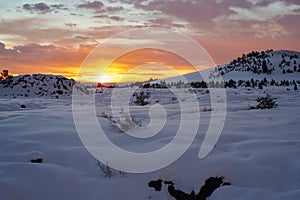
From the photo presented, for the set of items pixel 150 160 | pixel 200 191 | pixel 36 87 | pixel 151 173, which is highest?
pixel 36 87

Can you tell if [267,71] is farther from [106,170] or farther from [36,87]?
[106,170]

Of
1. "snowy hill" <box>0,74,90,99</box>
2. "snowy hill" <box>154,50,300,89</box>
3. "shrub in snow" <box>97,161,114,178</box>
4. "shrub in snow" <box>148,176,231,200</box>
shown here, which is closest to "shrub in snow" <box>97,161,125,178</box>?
"shrub in snow" <box>97,161,114,178</box>

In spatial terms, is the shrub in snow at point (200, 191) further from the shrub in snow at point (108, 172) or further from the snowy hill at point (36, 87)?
the snowy hill at point (36, 87)

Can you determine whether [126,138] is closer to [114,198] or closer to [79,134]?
[79,134]

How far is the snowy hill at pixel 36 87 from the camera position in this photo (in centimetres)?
1678

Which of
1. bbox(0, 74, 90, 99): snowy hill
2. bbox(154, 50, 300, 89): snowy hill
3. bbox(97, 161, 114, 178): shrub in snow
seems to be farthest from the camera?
bbox(154, 50, 300, 89): snowy hill

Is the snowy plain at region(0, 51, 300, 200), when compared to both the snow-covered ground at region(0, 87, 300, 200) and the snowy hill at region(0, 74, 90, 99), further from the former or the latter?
the snowy hill at region(0, 74, 90, 99)

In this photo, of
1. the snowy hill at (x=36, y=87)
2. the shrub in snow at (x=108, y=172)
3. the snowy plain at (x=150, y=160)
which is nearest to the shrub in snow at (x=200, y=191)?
the snowy plain at (x=150, y=160)

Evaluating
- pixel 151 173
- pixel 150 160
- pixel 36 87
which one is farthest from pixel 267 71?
pixel 151 173

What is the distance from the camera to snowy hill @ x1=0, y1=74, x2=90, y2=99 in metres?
16.8

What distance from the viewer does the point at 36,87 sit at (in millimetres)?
17734

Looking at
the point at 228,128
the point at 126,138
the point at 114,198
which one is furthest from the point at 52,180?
the point at 228,128

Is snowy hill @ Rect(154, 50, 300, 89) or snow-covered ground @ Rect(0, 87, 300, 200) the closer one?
snow-covered ground @ Rect(0, 87, 300, 200)

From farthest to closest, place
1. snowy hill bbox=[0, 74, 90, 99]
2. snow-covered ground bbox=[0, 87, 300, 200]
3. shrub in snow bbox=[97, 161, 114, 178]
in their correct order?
snowy hill bbox=[0, 74, 90, 99] → shrub in snow bbox=[97, 161, 114, 178] → snow-covered ground bbox=[0, 87, 300, 200]
